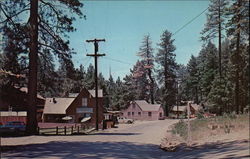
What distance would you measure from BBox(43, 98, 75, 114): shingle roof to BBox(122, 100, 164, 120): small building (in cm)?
2799

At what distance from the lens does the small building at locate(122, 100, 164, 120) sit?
271 ft

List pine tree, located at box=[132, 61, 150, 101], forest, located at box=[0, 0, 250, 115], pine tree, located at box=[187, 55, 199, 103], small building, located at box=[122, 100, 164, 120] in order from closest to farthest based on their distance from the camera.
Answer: forest, located at box=[0, 0, 250, 115]
small building, located at box=[122, 100, 164, 120]
pine tree, located at box=[132, 61, 150, 101]
pine tree, located at box=[187, 55, 199, 103]

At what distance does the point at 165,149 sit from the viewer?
16375 mm

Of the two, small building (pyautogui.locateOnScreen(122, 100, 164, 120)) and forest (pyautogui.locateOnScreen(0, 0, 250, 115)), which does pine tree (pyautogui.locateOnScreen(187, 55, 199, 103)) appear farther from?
small building (pyautogui.locateOnScreen(122, 100, 164, 120))

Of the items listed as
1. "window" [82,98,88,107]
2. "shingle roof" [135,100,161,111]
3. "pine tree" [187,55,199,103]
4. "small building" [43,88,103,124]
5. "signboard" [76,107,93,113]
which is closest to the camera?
"small building" [43,88,103,124]

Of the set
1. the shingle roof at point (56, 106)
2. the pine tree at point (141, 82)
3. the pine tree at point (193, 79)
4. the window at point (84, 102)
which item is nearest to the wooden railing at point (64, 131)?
the window at point (84, 102)

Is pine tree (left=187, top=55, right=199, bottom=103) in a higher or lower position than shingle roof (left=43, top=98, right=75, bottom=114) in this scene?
higher

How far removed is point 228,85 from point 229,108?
5.62 m

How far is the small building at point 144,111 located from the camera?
82688 mm

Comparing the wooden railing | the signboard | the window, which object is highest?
the window

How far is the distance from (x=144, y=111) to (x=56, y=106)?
98.9 feet

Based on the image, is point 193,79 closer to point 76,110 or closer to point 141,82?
point 141,82

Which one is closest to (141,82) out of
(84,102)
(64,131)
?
(84,102)

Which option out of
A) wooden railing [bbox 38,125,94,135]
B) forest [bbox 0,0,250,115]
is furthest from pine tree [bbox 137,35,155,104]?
wooden railing [bbox 38,125,94,135]
